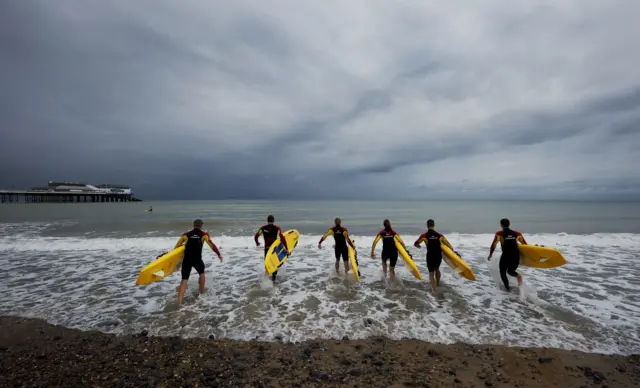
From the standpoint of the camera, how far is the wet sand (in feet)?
12.1

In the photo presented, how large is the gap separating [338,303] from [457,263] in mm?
3564

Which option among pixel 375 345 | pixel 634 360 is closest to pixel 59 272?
pixel 375 345

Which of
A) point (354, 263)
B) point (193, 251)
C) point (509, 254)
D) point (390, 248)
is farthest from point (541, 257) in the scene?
point (193, 251)

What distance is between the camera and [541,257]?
762 centimetres

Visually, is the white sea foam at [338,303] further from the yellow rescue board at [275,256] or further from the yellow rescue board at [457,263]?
the yellow rescue board at [275,256]

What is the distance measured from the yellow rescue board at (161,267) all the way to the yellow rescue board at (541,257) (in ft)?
30.2

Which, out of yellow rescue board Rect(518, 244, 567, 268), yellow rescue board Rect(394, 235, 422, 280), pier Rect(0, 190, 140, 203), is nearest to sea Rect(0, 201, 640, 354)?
yellow rescue board Rect(394, 235, 422, 280)

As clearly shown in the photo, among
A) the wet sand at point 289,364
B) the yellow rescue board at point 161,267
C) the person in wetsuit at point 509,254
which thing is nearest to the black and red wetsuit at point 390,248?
the person in wetsuit at point 509,254

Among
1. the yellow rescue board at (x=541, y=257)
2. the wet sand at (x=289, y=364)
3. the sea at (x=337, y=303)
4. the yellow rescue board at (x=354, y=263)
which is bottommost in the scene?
the sea at (x=337, y=303)

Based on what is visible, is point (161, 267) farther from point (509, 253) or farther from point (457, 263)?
point (509, 253)

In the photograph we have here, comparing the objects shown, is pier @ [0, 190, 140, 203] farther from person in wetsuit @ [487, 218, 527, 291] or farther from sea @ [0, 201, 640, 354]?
person in wetsuit @ [487, 218, 527, 291]

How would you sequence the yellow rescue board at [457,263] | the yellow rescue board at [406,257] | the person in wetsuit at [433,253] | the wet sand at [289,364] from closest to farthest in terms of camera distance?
1. the wet sand at [289,364]
2. the person in wetsuit at [433,253]
3. the yellow rescue board at [457,263]
4. the yellow rescue board at [406,257]

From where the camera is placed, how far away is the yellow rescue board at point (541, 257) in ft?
24.8

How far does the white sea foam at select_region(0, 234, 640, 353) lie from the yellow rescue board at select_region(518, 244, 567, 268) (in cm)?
70
